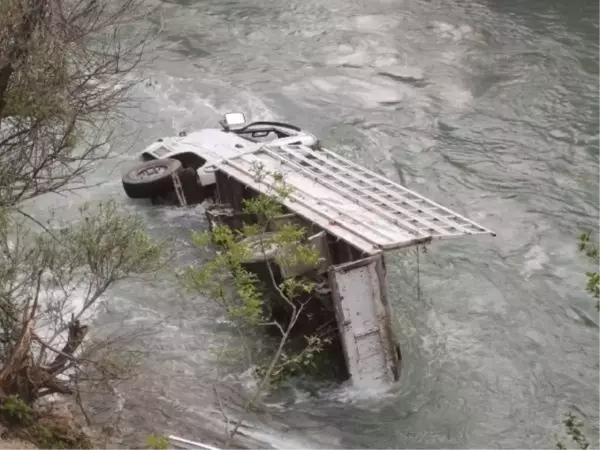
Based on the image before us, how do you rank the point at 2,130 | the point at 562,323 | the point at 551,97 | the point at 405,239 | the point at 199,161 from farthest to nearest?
the point at 551,97 → the point at 199,161 → the point at 562,323 → the point at 405,239 → the point at 2,130

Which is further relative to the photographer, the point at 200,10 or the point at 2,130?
the point at 200,10

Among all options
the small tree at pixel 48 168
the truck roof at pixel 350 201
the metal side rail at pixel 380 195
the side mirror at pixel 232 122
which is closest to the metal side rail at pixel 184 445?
the small tree at pixel 48 168

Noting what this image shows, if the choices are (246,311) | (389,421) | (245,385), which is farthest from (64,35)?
(389,421)

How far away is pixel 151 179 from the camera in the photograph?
14602 millimetres

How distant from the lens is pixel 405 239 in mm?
9805

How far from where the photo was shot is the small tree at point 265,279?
8.37m

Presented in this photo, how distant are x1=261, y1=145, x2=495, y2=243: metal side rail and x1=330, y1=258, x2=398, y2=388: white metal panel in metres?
0.83

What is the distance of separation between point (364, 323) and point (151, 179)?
A: 5975 millimetres

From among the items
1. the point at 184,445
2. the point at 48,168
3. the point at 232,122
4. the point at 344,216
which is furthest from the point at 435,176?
the point at 48,168

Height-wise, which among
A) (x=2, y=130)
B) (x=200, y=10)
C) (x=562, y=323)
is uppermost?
(x=2, y=130)

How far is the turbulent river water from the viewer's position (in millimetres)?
10570

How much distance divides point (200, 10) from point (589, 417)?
18.5 meters

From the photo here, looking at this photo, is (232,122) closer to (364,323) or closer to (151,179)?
(151,179)

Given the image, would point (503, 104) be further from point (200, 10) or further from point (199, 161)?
point (200, 10)
